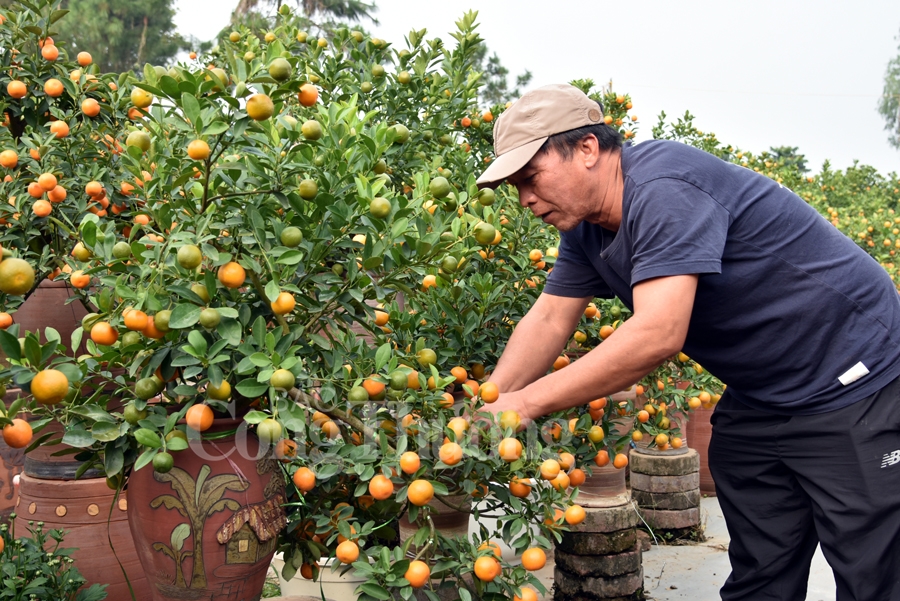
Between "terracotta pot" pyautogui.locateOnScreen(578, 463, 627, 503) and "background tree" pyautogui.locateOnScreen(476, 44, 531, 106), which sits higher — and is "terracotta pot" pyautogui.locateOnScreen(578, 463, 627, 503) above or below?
below

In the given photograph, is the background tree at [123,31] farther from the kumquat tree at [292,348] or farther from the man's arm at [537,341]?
the kumquat tree at [292,348]

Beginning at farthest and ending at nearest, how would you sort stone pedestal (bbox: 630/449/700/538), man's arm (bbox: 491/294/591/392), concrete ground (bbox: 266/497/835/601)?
stone pedestal (bbox: 630/449/700/538)
concrete ground (bbox: 266/497/835/601)
man's arm (bbox: 491/294/591/392)

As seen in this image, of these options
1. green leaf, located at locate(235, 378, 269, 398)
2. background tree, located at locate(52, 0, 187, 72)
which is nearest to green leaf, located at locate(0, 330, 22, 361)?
green leaf, located at locate(235, 378, 269, 398)

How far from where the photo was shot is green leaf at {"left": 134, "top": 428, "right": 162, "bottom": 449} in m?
1.20

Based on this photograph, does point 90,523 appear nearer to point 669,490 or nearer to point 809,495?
point 809,495

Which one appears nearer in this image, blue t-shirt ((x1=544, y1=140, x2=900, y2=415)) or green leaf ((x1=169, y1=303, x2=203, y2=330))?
green leaf ((x1=169, y1=303, x2=203, y2=330))

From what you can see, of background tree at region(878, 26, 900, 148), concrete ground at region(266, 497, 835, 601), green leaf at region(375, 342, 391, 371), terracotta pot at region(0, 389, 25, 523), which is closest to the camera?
green leaf at region(375, 342, 391, 371)

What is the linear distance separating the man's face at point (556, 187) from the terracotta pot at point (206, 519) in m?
0.83

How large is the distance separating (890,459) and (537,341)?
34.5 inches

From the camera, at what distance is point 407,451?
1390mm

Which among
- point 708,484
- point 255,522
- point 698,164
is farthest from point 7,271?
point 708,484

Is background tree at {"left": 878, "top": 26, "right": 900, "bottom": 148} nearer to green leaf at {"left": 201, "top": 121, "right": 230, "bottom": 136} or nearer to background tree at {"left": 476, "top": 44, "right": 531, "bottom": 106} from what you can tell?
background tree at {"left": 476, "top": 44, "right": 531, "bottom": 106}

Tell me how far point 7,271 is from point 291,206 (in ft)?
1.54

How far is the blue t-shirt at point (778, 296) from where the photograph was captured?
1.72 m
